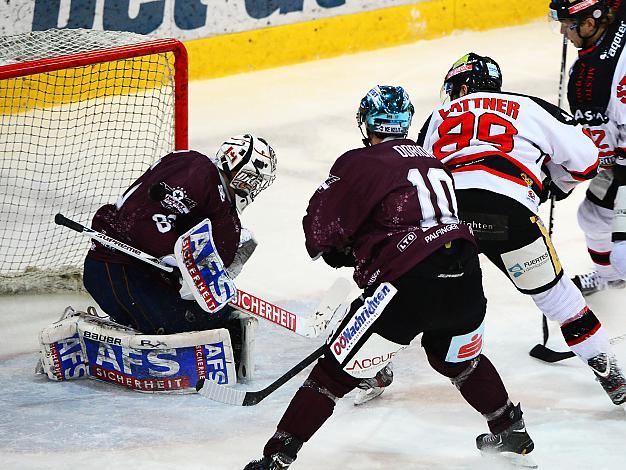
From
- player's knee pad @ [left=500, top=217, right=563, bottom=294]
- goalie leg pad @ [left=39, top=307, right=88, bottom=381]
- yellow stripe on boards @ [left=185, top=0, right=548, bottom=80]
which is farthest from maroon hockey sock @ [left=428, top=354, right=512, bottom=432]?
yellow stripe on boards @ [left=185, top=0, right=548, bottom=80]

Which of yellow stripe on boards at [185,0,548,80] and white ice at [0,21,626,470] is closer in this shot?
white ice at [0,21,626,470]

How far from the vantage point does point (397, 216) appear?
A: 2744 millimetres

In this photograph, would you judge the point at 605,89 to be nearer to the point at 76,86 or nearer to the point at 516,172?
the point at 516,172

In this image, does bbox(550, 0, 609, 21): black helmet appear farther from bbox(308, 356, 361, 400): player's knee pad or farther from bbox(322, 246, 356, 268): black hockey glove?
bbox(308, 356, 361, 400): player's knee pad

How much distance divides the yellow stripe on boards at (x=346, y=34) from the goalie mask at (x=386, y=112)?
3793 mm

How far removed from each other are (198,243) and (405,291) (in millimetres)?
859

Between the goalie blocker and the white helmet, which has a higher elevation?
the white helmet

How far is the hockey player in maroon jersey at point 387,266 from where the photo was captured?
2746 mm

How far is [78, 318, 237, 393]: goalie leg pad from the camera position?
138 inches

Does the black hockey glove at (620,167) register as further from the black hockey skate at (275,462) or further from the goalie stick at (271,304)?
the black hockey skate at (275,462)

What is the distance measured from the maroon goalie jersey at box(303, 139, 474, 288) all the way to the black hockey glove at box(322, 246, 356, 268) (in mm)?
97

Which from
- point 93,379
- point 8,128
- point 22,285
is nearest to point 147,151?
point 8,128

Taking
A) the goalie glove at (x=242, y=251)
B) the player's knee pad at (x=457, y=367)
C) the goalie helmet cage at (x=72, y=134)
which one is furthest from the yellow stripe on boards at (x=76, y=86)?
the player's knee pad at (x=457, y=367)

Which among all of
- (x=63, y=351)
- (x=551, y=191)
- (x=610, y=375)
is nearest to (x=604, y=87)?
(x=551, y=191)
